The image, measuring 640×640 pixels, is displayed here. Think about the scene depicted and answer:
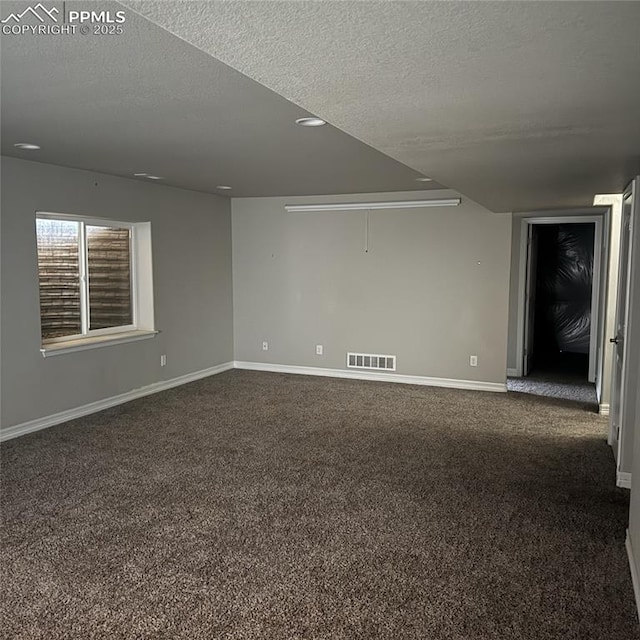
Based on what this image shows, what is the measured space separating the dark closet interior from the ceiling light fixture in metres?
3.11

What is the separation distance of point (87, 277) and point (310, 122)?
3.22m

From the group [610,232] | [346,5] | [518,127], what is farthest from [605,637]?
[610,232]

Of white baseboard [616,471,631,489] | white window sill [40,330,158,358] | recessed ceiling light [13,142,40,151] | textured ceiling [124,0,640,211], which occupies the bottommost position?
white baseboard [616,471,631,489]

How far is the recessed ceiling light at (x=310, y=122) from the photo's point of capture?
9.97 feet

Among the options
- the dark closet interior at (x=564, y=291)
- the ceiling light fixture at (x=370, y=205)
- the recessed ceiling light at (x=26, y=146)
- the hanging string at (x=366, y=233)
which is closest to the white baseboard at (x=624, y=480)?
the ceiling light fixture at (x=370, y=205)

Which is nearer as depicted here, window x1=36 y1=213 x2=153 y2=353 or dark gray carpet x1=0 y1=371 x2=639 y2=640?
dark gray carpet x1=0 y1=371 x2=639 y2=640

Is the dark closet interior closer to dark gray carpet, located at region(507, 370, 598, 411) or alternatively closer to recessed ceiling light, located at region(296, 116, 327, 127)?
dark gray carpet, located at region(507, 370, 598, 411)

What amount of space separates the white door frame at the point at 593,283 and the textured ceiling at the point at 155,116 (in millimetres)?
2511

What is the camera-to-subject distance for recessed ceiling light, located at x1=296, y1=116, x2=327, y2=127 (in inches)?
120

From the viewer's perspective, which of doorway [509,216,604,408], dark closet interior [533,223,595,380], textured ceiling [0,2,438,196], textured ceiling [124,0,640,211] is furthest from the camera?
dark closet interior [533,223,595,380]

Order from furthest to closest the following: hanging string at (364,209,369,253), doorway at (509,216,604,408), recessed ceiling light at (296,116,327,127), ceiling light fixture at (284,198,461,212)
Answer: doorway at (509,216,604,408) < hanging string at (364,209,369,253) < ceiling light fixture at (284,198,461,212) < recessed ceiling light at (296,116,327,127)

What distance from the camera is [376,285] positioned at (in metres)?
6.57

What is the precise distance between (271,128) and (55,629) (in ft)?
8.72

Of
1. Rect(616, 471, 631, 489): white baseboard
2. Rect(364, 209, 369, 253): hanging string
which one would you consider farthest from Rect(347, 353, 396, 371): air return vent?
Rect(616, 471, 631, 489): white baseboard
